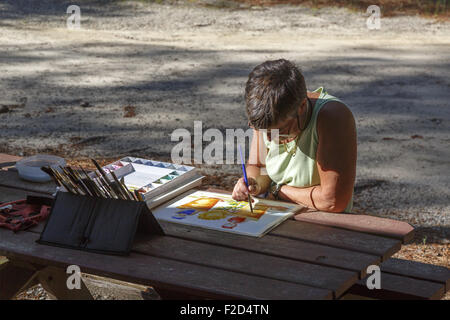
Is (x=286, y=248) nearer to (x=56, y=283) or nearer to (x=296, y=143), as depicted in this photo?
(x=296, y=143)

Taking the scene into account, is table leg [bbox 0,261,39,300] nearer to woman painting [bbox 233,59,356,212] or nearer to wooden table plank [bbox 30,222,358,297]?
wooden table plank [bbox 30,222,358,297]

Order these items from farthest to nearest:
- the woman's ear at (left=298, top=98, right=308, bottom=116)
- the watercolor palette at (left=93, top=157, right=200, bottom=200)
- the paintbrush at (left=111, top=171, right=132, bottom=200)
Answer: the watercolor palette at (left=93, top=157, right=200, bottom=200) → the woman's ear at (left=298, top=98, right=308, bottom=116) → the paintbrush at (left=111, top=171, right=132, bottom=200)

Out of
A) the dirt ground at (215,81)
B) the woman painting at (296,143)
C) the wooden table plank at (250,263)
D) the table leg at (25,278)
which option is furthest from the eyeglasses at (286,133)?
the dirt ground at (215,81)

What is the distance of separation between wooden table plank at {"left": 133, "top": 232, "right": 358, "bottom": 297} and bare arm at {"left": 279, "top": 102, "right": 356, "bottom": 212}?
0.57m

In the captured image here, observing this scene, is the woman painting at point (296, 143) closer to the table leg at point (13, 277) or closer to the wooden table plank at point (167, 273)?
the wooden table plank at point (167, 273)

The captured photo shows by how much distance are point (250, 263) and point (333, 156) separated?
781mm

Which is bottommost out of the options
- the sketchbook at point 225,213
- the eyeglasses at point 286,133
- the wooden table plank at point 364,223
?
the wooden table plank at point 364,223

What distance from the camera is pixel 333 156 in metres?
2.84

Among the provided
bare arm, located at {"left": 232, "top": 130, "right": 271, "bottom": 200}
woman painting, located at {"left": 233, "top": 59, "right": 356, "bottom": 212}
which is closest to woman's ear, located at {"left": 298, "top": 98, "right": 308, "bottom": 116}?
woman painting, located at {"left": 233, "top": 59, "right": 356, "bottom": 212}

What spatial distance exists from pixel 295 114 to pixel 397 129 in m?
4.39

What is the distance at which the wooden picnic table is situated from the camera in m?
2.10

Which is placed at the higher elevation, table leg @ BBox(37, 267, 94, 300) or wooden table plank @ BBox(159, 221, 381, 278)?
wooden table plank @ BBox(159, 221, 381, 278)

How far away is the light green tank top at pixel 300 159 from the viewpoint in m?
2.95


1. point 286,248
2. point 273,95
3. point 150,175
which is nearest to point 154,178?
point 150,175
